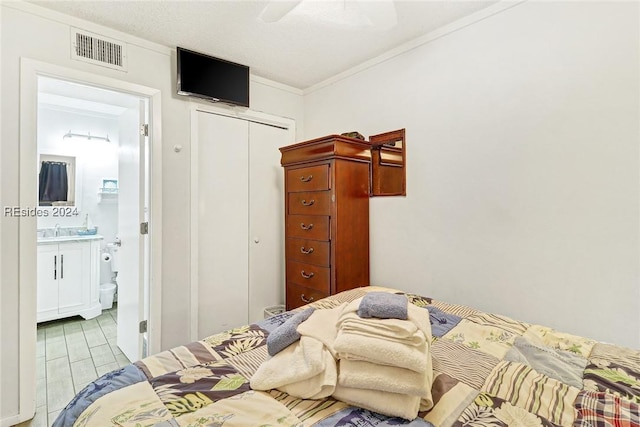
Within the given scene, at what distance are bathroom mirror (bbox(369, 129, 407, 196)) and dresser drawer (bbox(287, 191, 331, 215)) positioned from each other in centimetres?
47

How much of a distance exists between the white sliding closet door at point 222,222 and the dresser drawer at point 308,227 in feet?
1.71

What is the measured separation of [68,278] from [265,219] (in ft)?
8.02

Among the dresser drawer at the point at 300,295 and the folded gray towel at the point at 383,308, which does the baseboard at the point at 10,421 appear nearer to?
the dresser drawer at the point at 300,295

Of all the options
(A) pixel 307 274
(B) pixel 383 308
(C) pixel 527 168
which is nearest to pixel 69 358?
(A) pixel 307 274

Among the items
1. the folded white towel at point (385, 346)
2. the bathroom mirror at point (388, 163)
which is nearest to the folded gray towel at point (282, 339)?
the folded white towel at point (385, 346)

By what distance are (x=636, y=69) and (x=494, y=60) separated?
2.12 feet

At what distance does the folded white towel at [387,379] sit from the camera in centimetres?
77

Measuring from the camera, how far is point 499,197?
1.79 metres

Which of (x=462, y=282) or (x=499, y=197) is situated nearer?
(x=499, y=197)

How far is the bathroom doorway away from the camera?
2367mm

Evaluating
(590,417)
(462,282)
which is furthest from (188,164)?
(590,417)

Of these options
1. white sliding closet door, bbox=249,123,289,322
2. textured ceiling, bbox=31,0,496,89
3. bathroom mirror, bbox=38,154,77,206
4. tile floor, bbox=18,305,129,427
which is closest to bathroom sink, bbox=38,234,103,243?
bathroom mirror, bbox=38,154,77,206

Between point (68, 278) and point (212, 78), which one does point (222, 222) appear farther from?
point (68, 278)

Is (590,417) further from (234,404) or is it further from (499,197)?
(499,197)
